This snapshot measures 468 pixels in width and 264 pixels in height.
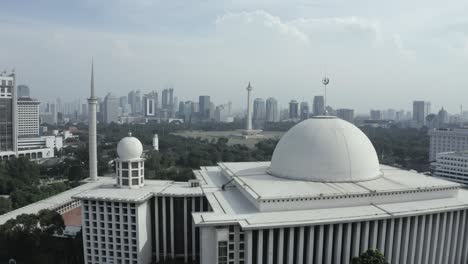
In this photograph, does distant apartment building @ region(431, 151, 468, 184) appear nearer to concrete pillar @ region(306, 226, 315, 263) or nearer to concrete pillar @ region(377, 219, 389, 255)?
concrete pillar @ region(377, 219, 389, 255)

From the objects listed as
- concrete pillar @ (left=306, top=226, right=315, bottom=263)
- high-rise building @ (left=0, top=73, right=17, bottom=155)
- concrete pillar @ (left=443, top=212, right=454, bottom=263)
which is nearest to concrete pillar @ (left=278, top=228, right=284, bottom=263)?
concrete pillar @ (left=306, top=226, right=315, bottom=263)

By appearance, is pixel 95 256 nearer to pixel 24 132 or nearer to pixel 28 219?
pixel 28 219

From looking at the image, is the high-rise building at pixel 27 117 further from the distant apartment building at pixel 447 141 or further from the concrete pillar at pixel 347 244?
the distant apartment building at pixel 447 141

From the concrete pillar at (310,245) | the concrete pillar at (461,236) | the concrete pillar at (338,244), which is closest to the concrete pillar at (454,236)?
the concrete pillar at (461,236)

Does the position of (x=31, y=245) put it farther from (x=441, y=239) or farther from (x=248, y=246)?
(x=441, y=239)

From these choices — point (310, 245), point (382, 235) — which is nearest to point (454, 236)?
point (382, 235)

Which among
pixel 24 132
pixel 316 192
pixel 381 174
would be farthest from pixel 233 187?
pixel 24 132
